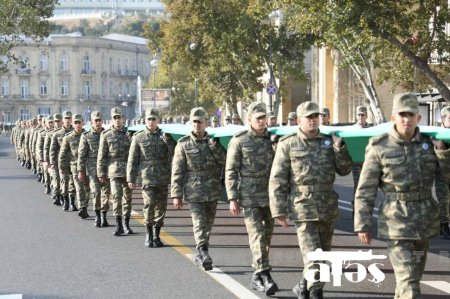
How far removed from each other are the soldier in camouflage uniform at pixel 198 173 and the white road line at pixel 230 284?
1.41 feet

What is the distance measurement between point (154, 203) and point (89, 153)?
3.39 metres

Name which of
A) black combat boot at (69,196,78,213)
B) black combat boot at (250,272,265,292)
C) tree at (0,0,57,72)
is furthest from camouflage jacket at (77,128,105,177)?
tree at (0,0,57,72)

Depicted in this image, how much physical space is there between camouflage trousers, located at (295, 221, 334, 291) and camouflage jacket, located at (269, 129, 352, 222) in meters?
0.08

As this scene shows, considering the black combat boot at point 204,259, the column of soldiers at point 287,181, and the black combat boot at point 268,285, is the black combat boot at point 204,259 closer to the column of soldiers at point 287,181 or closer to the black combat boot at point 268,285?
the column of soldiers at point 287,181

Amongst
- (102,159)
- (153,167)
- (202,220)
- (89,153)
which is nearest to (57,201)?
(89,153)

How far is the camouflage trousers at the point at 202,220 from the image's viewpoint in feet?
36.2

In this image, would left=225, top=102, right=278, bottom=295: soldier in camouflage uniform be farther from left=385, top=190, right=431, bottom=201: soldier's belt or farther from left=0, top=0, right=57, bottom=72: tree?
left=0, top=0, right=57, bottom=72: tree

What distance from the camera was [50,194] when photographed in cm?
2284

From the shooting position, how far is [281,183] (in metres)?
8.94

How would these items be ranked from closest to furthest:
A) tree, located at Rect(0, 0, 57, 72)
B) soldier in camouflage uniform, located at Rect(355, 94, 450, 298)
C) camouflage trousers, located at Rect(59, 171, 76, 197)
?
1. soldier in camouflage uniform, located at Rect(355, 94, 450, 298)
2. camouflage trousers, located at Rect(59, 171, 76, 197)
3. tree, located at Rect(0, 0, 57, 72)

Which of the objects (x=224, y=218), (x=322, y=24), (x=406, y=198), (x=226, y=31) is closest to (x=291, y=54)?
(x=226, y=31)

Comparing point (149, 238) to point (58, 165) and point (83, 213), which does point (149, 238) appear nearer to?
point (83, 213)

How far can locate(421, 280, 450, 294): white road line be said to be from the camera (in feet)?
31.4

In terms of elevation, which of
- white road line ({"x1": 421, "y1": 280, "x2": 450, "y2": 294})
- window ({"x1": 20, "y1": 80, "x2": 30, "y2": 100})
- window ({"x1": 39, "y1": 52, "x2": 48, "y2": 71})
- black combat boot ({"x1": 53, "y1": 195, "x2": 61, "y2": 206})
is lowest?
black combat boot ({"x1": 53, "y1": 195, "x2": 61, "y2": 206})
